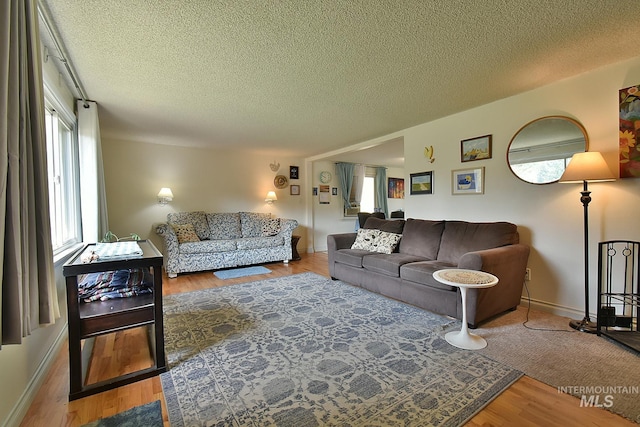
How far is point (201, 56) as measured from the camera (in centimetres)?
217

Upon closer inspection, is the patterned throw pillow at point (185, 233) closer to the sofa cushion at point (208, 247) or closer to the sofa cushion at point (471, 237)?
the sofa cushion at point (208, 247)

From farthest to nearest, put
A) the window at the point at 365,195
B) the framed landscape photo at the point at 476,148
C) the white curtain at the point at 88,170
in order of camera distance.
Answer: the window at the point at 365,195 → the framed landscape photo at the point at 476,148 → the white curtain at the point at 88,170

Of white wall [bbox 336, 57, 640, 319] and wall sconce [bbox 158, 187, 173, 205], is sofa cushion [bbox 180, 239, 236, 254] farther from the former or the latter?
white wall [bbox 336, 57, 640, 319]

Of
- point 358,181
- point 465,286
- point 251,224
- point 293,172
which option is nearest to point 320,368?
point 465,286

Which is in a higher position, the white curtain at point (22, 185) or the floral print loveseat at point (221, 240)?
the white curtain at point (22, 185)

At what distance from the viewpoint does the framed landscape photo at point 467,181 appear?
3.35 meters

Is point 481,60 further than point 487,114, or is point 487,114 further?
point 487,114

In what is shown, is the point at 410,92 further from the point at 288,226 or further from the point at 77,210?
the point at 77,210

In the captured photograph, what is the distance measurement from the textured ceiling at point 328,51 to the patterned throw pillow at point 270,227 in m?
2.58

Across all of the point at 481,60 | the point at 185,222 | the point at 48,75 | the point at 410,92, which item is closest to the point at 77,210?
the point at 48,75

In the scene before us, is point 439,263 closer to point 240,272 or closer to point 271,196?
point 240,272

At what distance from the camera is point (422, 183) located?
401 centimetres

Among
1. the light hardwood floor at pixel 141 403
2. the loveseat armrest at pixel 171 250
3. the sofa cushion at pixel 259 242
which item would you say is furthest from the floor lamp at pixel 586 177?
the loveseat armrest at pixel 171 250

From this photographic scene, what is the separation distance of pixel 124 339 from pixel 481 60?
12.1 feet
